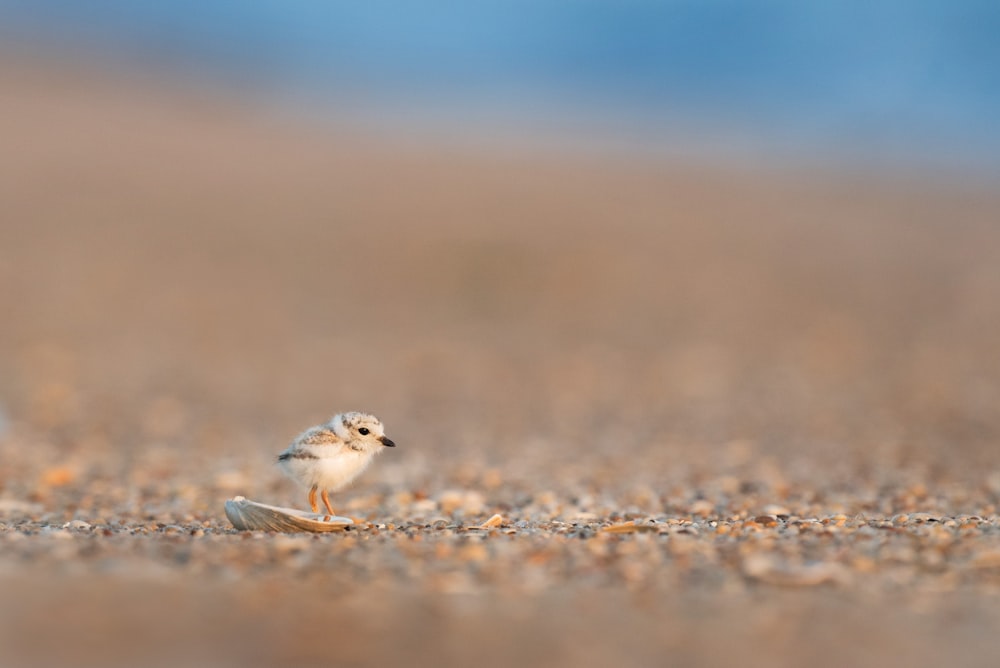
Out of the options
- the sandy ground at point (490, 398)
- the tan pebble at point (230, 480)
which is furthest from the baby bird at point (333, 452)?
the tan pebble at point (230, 480)

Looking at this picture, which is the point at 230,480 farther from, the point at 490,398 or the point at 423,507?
the point at 490,398

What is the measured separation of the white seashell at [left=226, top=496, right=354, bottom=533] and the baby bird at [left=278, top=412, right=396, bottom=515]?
21.4 inches

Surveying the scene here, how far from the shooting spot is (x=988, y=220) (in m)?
27.2

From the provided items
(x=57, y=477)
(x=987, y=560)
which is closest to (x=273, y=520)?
(x=987, y=560)

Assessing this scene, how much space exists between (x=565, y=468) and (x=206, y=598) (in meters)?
5.59

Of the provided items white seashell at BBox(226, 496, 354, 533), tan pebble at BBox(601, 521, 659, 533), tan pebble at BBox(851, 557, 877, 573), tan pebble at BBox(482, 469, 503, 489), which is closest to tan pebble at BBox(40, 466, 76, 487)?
tan pebble at BBox(482, 469, 503, 489)

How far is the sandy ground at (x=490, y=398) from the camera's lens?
14.6 ft

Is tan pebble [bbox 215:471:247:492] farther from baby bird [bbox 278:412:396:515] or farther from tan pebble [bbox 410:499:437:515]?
baby bird [bbox 278:412:396:515]

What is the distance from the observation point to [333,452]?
6559mm

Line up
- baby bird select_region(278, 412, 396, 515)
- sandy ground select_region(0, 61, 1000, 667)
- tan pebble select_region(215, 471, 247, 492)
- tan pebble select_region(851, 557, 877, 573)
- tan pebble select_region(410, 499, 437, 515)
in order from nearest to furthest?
sandy ground select_region(0, 61, 1000, 667) → tan pebble select_region(851, 557, 877, 573) → baby bird select_region(278, 412, 396, 515) → tan pebble select_region(410, 499, 437, 515) → tan pebble select_region(215, 471, 247, 492)

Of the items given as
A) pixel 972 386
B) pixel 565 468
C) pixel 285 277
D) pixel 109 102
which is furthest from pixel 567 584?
pixel 109 102

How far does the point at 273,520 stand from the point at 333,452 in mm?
709

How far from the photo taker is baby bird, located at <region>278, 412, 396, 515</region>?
6.52 metres

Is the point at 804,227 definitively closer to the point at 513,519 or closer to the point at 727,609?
the point at 513,519
